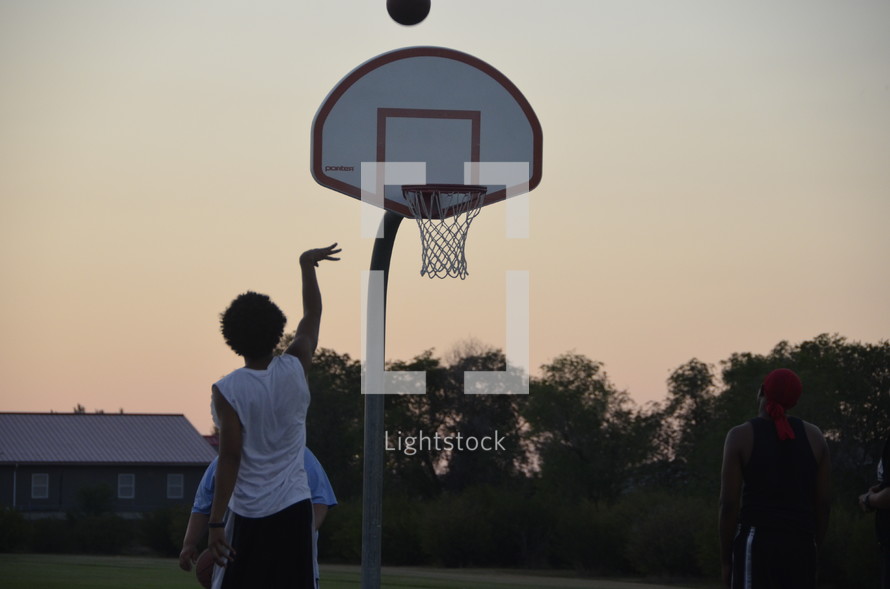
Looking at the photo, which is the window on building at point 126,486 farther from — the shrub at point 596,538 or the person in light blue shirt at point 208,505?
the person in light blue shirt at point 208,505

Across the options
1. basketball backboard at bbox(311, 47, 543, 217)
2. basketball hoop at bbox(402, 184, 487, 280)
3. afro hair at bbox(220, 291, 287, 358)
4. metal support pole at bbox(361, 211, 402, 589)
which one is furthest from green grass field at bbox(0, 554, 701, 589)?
afro hair at bbox(220, 291, 287, 358)

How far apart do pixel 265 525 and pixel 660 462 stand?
39228mm

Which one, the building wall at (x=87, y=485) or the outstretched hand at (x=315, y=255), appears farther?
the building wall at (x=87, y=485)

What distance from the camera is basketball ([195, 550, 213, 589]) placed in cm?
539

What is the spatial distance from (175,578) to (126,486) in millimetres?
32365

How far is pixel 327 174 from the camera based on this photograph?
346 inches

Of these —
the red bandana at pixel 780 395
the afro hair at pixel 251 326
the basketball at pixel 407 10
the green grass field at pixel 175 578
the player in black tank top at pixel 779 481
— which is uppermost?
the basketball at pixel 407 10

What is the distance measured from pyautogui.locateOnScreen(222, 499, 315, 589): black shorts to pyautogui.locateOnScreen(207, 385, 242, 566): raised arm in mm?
151

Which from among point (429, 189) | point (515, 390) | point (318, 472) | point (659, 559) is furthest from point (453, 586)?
point (515, 390)

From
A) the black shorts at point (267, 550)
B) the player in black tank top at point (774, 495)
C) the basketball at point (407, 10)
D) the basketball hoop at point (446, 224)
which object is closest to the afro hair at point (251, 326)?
the black shorts at point (267, 550)

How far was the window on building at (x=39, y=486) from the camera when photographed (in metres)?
54.7

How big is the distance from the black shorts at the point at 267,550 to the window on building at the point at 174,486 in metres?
53.4

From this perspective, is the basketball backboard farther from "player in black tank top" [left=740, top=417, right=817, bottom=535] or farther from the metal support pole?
"player in black tank top" [left=740, top=417, right=817, bottom=535]

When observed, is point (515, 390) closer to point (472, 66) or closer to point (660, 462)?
point (660, 462)
